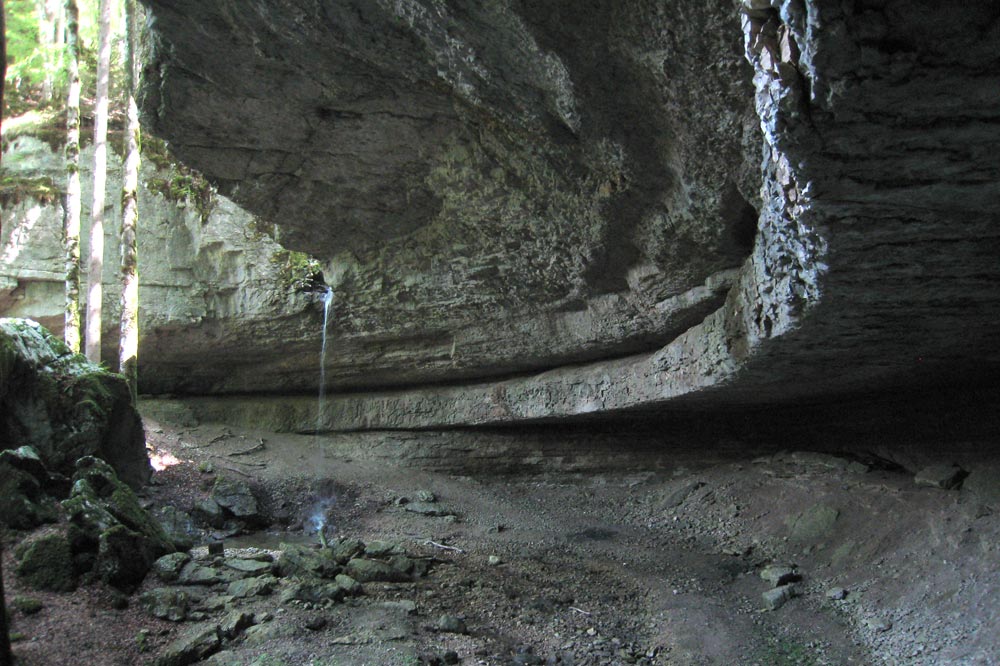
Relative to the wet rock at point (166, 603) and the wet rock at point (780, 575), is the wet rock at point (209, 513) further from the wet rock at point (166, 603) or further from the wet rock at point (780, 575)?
the wet rock at point (780, 575)

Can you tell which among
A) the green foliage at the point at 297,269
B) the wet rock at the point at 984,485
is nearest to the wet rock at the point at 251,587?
the wet rock at the point at 984,485

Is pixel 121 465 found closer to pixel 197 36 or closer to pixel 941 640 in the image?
pixel 197 36

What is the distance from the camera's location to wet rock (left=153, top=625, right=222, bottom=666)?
16.5 ft

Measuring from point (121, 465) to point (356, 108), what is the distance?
A: 568 centimetres

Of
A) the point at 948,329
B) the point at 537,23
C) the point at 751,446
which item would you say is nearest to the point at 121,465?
the point at 537,23

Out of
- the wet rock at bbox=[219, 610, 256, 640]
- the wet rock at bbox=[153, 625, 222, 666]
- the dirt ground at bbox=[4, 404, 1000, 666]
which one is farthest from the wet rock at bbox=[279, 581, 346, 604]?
the wet rock at bbox=[153, 625, 222, 666]

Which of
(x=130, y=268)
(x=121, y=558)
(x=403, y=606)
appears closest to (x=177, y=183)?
(x=130, y=268)

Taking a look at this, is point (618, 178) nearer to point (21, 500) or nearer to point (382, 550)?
point (382, 550)

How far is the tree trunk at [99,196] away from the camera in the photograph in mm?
12125

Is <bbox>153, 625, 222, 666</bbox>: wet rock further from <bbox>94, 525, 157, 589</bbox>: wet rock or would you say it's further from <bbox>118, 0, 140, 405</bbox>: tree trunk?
<bbox>118, 0, 140, 405</bbox>: tree trunk

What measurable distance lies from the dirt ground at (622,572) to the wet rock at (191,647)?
0.10m

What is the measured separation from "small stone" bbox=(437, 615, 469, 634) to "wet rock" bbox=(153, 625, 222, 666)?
6.14 feet

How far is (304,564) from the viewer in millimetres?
7168

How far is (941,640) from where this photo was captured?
19.2 ft
